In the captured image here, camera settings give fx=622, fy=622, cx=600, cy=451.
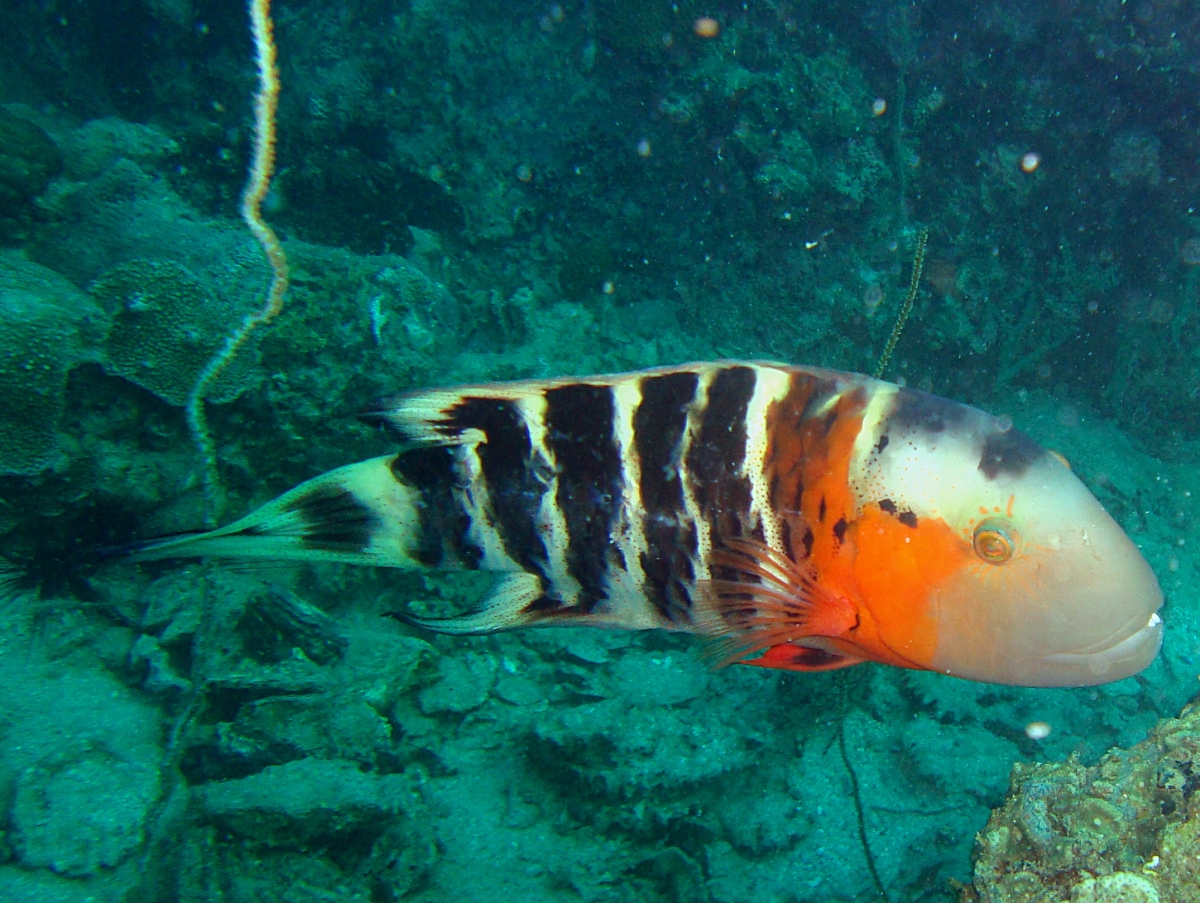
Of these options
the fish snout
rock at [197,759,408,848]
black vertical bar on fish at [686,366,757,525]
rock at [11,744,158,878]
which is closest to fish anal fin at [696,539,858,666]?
black vertical bar on fish at [686,366,757,525]

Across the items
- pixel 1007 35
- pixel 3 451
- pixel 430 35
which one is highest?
pixel 430 35

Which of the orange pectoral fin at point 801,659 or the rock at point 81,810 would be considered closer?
the orange pectoral fin at point 801,659

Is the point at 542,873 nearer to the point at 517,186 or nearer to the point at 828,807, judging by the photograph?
the point at 828,807

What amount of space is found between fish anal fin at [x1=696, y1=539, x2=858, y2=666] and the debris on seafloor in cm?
124

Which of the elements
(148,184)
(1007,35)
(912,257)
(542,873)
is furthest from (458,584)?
(1007,35)

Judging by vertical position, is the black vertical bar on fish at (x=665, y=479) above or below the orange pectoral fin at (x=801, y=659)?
above

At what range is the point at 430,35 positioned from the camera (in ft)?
25.6

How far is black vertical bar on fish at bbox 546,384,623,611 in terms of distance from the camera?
2.05 metres

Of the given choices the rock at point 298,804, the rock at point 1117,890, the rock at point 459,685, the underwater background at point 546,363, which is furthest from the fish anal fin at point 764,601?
the rock at point 459,685

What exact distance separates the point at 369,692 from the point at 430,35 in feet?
25.9

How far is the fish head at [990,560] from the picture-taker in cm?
169

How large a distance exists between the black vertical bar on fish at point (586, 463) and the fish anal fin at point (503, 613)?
25 cm

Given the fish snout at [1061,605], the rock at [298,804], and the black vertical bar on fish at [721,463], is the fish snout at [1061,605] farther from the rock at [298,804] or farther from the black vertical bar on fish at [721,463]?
the rock at [298,804]

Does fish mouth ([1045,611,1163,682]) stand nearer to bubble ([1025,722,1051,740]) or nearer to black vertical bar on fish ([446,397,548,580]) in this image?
black vertical bar on fish ([446,397,548,580])
